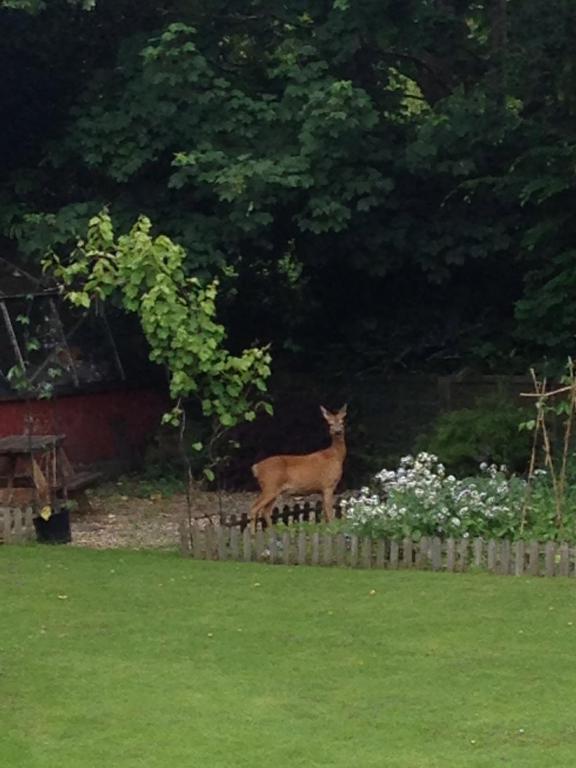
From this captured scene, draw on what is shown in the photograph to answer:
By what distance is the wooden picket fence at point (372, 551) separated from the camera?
39.5 feet

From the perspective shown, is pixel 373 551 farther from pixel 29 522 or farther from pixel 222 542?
pixel 29 522

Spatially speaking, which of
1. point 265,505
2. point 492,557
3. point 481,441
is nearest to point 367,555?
point 492,557

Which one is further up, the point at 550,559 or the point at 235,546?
the point at 235,546

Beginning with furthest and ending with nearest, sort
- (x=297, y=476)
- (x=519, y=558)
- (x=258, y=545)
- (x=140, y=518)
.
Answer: (x=140, y=518) < (x=297, y=476) < (x=258, y=545) < (x=519, y=558)

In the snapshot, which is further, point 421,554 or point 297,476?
point 297,476

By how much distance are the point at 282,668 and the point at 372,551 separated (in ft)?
12.3

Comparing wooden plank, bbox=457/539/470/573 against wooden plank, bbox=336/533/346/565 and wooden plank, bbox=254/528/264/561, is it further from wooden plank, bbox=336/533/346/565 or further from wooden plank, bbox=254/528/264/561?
wooden plank, bbox=254/528/264/561

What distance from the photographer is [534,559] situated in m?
12.0

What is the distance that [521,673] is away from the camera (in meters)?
8.77

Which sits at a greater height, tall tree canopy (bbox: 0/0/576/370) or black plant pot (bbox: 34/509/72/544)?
tall tree canopy (bbox: 0/0/576/370)

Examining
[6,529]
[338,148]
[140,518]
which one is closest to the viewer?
[6,529]

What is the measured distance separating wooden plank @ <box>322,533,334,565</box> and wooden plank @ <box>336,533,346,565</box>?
0.16 ft

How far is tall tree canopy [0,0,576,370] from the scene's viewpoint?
17.6m

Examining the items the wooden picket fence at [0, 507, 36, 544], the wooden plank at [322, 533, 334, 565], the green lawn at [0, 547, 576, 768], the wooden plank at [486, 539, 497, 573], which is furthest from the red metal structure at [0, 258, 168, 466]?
the wooden plank at [486, 539, 497, 573]
